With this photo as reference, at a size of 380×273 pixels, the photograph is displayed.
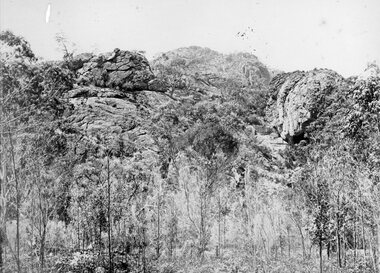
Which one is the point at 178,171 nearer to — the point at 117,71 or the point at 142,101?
the point at 142,101

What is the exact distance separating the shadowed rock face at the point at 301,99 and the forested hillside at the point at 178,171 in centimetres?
14

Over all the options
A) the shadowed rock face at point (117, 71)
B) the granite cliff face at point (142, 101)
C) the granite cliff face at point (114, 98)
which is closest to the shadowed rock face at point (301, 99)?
the granite cliff face at point (142, 101)

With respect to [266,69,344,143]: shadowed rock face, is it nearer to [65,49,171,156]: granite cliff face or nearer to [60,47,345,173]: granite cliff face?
[60,47,345,173]: granite cliff face

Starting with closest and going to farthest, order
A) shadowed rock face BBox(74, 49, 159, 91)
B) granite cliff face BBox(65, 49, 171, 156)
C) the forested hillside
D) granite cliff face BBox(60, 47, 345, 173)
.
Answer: the forested hillside → granite cliff face BBox(65, 49, 171, 156) → granite cliff face BBox(60, 47, 345, 173) → shadowed rock face BBox(74, 49, 159, 91)

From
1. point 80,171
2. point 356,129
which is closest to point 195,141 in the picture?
point 80,171

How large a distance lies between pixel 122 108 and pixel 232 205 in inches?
599

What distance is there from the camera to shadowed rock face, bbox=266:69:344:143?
35.9 m

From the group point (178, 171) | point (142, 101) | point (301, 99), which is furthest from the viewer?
point (142, 101)

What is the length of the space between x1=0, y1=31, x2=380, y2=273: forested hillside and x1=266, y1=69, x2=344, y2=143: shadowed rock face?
0.14 meters

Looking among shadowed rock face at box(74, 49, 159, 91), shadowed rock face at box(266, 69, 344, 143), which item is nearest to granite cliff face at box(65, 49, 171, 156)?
shadowed rock face at box(74, 49, 159, 91)

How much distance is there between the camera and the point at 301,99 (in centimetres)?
3734

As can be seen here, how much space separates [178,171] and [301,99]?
635 inches

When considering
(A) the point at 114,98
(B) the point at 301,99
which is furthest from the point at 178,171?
(B) the point at 301,99

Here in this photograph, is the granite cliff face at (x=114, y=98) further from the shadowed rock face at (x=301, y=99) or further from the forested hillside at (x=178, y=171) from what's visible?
the shadowed rock face at (x=301, y=99)
